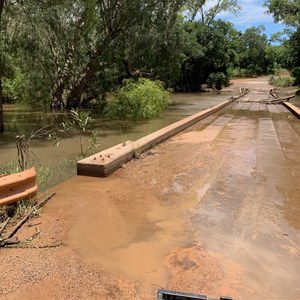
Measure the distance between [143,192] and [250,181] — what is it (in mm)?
1850

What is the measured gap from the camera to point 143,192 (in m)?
5.50

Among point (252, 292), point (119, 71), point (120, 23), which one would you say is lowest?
point (252, 292)

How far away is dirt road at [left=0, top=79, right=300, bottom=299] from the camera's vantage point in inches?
120

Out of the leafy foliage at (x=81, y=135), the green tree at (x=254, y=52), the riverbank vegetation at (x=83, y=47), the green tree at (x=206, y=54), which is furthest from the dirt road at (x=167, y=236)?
the green tree at (x=254, y=52)

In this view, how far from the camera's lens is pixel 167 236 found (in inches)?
156

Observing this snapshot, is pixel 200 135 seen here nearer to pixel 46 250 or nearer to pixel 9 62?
pixel 46 250

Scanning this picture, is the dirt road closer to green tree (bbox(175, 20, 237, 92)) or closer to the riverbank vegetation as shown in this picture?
the riverbank vegetation

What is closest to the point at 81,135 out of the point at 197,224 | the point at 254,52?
the point at 197,224

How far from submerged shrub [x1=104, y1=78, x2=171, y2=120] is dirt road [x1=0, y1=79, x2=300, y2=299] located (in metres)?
9.19

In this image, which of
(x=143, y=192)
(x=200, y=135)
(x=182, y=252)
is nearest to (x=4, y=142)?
(x=200, y=135)

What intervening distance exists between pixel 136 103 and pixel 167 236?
12.5 metres

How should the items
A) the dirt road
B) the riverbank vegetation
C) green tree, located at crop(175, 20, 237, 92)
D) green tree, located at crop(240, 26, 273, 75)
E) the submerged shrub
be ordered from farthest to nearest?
green tree, located at crop(240, 26, 273, 75) < green tree, located at crop(175, 20, 237, 92) < the riverbank vegetation < the submerged shrub < the dirt road

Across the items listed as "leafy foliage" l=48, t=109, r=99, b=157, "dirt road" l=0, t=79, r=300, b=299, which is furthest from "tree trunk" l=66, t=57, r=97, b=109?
"dirt road" l=0, t=79, r=300, b=299

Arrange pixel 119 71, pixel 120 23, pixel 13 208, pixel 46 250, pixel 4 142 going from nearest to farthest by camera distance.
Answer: pixel 46 250
pixel 13 208
pixel 4 142
pixel 120 23
pixel 119 71
